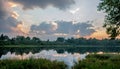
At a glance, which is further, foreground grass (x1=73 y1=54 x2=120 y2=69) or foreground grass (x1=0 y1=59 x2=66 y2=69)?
foreground grass (x1=0 y1=59 x2=66 y2=69)

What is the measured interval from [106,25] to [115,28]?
193 cm

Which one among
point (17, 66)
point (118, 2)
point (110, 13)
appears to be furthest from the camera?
point (110, 13)

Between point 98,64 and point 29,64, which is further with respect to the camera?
point 29,64

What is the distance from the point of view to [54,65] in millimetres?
40906

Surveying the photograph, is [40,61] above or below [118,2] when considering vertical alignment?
below

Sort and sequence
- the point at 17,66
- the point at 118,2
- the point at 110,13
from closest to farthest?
1. the point at 17,66
2. the point at 118,2
3. the point at 110,13

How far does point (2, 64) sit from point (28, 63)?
3931 millimetres

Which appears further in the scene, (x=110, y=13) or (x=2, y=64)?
(x=110, y=13)

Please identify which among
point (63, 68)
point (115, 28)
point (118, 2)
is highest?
point (118, 2)

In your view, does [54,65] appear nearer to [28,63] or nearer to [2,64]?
[28,63]

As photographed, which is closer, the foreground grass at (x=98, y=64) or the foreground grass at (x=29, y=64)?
the foreground grass at (x=98, y=64)

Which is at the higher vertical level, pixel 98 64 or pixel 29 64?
pixel 29 64

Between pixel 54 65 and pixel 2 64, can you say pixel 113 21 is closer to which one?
pixel 54 65

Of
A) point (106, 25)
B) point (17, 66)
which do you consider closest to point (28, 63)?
point (17, 66)
